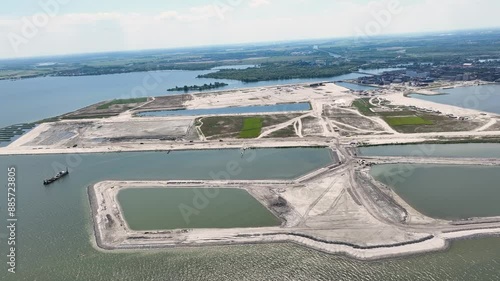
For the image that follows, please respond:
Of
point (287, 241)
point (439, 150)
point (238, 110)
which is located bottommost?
point (287, 241)

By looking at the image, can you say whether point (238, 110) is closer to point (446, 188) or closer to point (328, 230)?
point (446, 188)

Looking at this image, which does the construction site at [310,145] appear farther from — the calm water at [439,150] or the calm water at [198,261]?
the calm water at [439,150]

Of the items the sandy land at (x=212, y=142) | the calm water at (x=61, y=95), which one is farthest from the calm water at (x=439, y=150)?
the calm water at (x=61, y=95)

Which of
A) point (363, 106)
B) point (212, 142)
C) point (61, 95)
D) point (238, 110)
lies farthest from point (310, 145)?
point (61, 95)

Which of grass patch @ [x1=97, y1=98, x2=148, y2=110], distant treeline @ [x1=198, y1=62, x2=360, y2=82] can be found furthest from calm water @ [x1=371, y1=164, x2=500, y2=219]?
distant treeline @ [x1=198, y1=62, x2=360, y2=82]

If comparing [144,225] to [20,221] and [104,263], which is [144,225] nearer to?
[104,263]

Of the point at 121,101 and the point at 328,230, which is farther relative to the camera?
the point at 121,101
